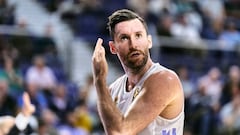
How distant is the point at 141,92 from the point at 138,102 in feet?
0.35

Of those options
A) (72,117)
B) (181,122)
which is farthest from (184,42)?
(181,122)

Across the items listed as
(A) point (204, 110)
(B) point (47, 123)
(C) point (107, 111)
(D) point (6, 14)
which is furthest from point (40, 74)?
(C) point (107, 111)

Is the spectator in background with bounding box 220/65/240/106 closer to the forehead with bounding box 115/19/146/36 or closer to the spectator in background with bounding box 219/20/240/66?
the spectator in background with bounding box 219/20/240/66

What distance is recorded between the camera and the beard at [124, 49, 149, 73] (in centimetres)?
461

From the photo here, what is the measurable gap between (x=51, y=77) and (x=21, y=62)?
55 cm

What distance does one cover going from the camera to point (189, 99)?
11.7 meters

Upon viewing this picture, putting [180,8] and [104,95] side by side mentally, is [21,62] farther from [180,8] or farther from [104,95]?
[104,95]

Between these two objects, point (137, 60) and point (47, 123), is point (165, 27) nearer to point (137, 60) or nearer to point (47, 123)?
point (47, 123)

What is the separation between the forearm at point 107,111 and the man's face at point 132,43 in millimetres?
A: 302

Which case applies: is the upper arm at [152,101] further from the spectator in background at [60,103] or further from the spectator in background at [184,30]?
the spectator in background at [184,30]

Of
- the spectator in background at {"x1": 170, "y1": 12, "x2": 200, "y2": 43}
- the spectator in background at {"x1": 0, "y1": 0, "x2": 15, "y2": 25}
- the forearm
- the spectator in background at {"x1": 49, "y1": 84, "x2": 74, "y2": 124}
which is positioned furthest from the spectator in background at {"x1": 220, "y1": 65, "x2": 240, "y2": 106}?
the forearm

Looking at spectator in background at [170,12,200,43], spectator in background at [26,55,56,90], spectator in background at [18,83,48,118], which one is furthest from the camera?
spectator in background at [170,12,200,43]

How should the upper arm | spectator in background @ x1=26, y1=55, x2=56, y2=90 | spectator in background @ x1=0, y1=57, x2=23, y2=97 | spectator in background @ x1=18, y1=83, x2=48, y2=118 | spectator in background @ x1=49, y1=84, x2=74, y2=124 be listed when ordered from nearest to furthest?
1. the upper arm
2. spectator in background @ x1=18, y1=83, x2=48, y2=118
3. spectator in background @ x1=49, y1=84, x2=74, y2=124
4. spectator in background @ x1=0, y1=57, x2=23, y2=97
5. spectator in background @ x1=26, y1=55, x2=56, y2=90

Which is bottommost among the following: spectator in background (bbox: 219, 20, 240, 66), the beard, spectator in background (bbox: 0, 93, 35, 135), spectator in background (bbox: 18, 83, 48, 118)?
spectator in background (bbox: 219, 20, 240, 66)
